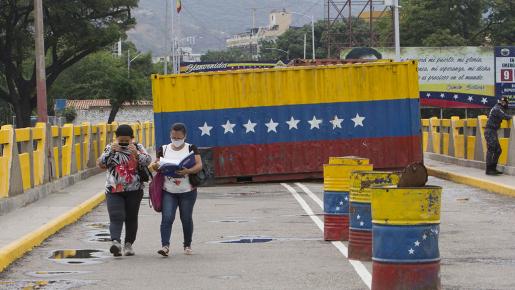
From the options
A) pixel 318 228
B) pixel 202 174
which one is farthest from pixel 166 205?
pixel 318 228

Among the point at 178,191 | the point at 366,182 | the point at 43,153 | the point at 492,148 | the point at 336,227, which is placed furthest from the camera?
the point at 492,148

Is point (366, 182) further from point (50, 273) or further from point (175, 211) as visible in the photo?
point (50, 273)

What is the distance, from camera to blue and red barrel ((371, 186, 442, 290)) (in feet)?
Result: 30.7

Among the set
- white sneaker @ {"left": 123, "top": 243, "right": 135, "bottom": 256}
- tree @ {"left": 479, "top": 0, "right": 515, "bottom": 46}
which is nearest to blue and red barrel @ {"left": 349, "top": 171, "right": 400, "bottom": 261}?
white sneaker @ {"left": 123, "top": 243, "right": 135, "bottom": 256}

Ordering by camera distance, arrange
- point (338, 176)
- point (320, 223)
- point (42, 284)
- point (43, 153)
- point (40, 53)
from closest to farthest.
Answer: point (42, 284) < point (338, 176) < point (320, 223) < point (43, 153) < point (40, 53)

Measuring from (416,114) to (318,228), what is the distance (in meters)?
12.1

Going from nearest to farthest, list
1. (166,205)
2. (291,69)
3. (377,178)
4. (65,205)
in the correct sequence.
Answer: (377,178) → (166,205) → (65,205) → (291,69)

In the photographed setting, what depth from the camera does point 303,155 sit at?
28359 mm

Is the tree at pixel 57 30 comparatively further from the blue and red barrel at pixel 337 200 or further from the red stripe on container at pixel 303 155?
the blue and red barrel at pixel 337 200

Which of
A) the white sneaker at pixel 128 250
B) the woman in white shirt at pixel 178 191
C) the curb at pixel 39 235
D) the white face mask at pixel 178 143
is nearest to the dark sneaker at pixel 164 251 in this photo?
the woman in white shirt at pixel 178 191

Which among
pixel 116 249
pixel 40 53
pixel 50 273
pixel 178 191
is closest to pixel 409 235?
pixel 50 273

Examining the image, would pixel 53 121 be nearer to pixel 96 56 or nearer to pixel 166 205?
pixel 166 205

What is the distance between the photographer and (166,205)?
13602 millimetres

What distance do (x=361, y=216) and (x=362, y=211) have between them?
0.07 meters
